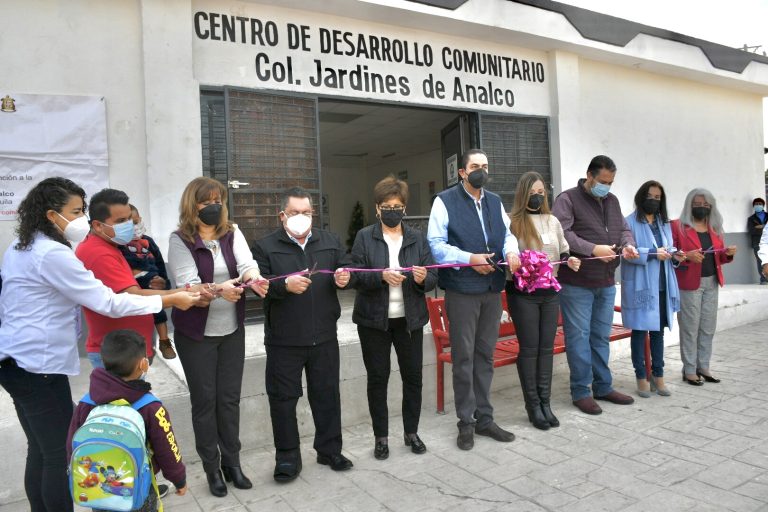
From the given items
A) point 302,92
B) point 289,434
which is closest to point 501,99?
point 302,92

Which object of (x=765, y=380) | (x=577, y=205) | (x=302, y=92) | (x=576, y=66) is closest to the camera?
(x=577, y=205)

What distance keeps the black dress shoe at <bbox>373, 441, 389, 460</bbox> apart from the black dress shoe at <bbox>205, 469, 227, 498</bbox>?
1.01 m

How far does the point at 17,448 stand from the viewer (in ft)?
10.9

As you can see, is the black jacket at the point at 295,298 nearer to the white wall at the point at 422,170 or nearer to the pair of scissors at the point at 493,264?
the pair of scissors at the point at 493,264

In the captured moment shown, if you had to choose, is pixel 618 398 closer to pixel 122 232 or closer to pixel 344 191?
pixel 122 232

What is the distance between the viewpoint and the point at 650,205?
4.81 meters

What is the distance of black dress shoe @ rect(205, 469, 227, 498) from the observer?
326cm

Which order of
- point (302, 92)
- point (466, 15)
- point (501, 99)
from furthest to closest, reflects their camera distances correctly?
point (501, 99), point (466, 15), point (302, 92)

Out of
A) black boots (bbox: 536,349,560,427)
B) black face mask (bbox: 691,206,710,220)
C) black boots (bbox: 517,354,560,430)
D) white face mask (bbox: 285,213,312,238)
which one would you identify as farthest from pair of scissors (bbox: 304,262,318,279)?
black face mask (bbox: 691,206,710,220)

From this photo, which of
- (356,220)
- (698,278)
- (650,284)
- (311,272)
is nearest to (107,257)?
(311,272)

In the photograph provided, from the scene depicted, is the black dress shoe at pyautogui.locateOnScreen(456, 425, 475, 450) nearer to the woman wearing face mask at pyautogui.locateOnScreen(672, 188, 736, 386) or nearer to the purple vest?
the purple vest

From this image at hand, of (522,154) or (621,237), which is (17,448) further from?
(522,154)

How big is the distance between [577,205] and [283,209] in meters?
2.52

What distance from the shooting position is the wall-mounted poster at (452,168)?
7.73 meters
